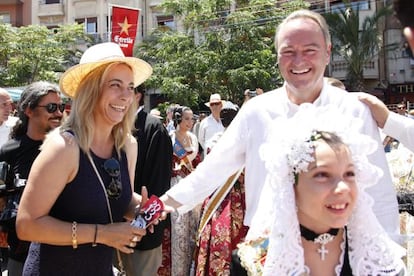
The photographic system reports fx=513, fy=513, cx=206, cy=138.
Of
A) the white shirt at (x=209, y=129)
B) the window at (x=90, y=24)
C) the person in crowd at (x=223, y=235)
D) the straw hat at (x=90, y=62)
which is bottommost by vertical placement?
the person in crowd at (x=223, y=235)

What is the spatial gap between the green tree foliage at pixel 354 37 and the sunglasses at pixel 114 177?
2311 cm

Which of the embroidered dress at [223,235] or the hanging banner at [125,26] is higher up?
the hanging banner at [125,26]

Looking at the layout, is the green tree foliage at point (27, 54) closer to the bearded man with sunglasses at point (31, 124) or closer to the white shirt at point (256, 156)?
the bearded man with sunglasses at point (31, 124)

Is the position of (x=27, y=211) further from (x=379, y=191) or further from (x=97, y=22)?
(x=97, y=22)

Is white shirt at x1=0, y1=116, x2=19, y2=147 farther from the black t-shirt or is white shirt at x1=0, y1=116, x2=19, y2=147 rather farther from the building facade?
the building facade

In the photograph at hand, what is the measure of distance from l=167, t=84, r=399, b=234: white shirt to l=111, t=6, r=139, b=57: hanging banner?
508 inches

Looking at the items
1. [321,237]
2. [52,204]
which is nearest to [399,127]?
[321,237]

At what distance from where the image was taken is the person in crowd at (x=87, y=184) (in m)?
2.16

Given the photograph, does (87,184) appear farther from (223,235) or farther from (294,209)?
(223,235)

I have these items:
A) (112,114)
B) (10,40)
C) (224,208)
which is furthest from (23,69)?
(112,114)

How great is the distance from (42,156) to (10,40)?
77.2 ft

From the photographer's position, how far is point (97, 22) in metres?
31.0

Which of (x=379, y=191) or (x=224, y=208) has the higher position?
(x=379, y=191)

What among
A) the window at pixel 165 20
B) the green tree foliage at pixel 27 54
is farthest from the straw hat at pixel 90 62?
the window at pixel 165 20
